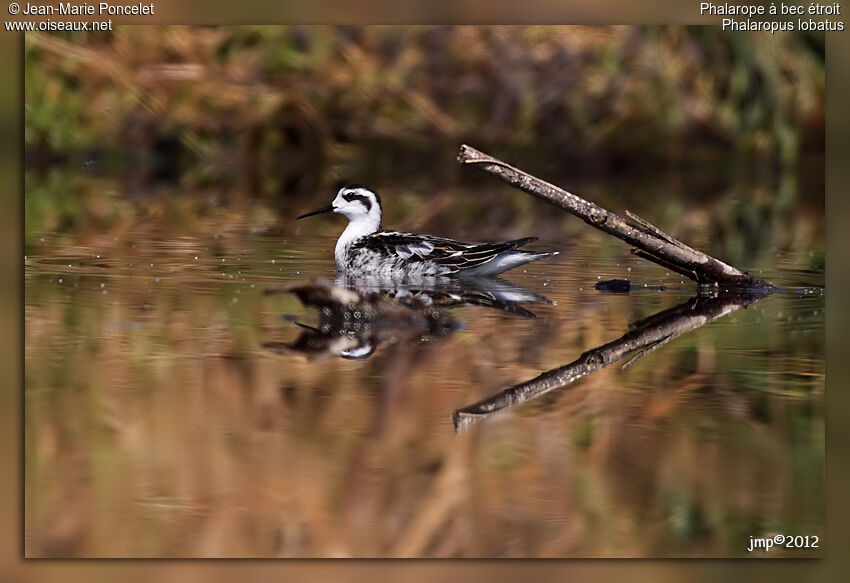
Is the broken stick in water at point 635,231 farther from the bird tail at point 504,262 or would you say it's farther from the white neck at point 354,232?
the white neck at point 354,232

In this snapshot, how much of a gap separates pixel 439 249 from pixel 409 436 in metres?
4.11

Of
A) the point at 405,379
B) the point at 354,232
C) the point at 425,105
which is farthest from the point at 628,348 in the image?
the point at 425,105

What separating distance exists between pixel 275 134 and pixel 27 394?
1530cm

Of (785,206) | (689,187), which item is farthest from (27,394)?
(689,187)

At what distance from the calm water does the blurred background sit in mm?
14

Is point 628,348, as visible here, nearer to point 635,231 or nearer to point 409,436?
point 635,231

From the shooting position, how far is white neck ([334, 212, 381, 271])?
9227 mm

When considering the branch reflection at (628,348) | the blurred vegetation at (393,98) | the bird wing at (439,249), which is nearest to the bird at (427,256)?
the bird wing at (439,249)

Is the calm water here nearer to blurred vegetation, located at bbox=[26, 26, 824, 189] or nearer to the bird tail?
the bird tail

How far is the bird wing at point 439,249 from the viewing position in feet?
29.2

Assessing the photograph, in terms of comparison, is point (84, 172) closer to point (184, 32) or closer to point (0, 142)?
point (184, 32)

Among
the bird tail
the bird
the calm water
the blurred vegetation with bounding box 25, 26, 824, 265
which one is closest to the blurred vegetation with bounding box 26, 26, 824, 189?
the blurred vegetation with bounding box 25, 26, 824, 265

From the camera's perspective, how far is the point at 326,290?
7.43 m

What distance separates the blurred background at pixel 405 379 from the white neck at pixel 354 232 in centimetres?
21
